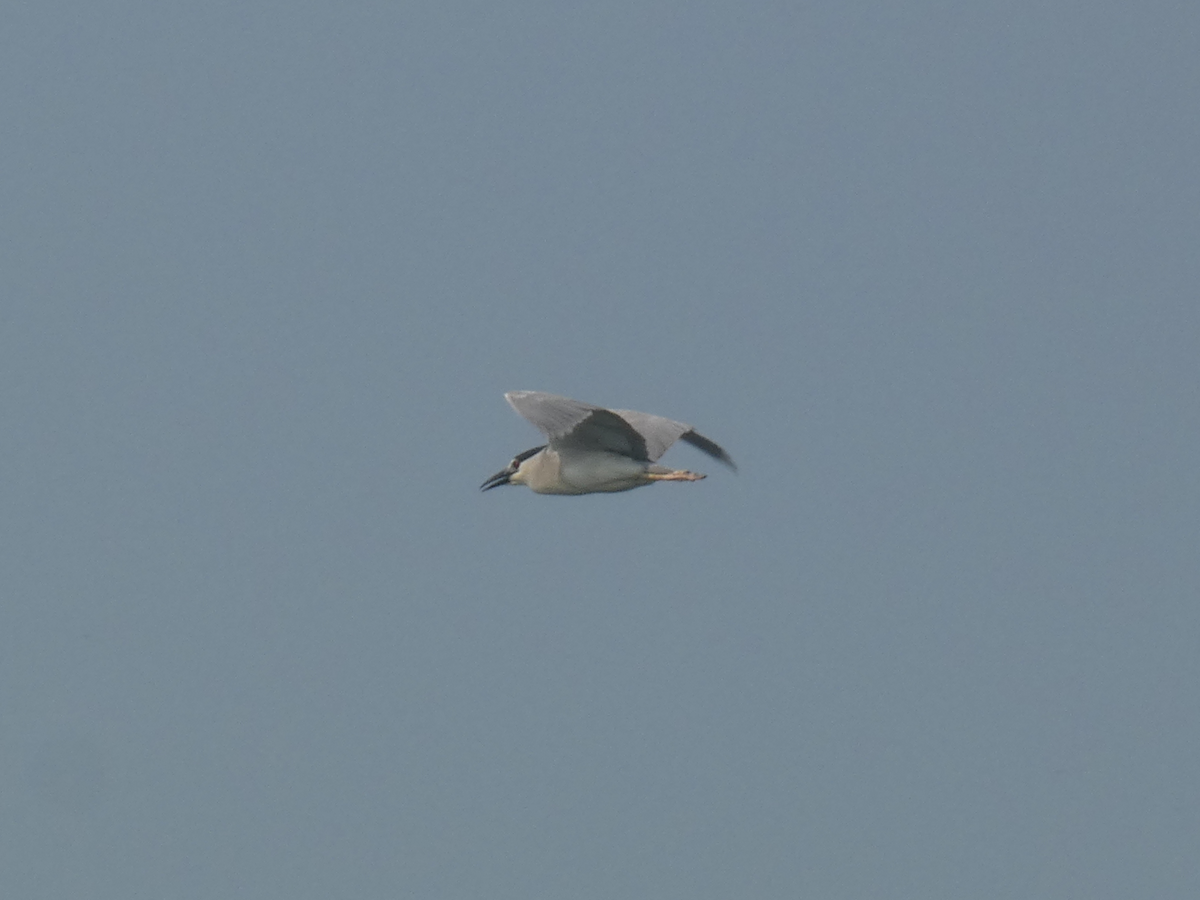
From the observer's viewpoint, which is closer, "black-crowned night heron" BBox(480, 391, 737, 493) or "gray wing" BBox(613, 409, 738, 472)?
"black-crowned night heron" BBox(480, 391, 737, 493)

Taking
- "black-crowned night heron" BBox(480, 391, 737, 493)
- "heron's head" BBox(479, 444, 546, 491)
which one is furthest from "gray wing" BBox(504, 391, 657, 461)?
"heron's head" BBox(479, 444, 546, 491)

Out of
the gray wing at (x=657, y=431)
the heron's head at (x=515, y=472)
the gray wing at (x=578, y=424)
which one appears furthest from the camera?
the heron's head at (x=515, y=472)

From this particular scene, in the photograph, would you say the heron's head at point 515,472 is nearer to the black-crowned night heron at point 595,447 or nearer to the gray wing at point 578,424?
the black-crowned night heron at point 595,447

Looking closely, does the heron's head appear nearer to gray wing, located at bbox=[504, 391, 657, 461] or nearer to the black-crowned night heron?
the black-crowned night heron

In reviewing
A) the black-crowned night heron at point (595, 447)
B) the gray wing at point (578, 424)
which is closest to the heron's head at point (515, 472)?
the black-crowned night heron at point (595, 447)

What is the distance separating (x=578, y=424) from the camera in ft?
77.6

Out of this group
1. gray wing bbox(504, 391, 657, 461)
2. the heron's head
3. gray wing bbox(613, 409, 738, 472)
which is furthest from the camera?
the heron's head

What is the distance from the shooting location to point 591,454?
26.9 meters

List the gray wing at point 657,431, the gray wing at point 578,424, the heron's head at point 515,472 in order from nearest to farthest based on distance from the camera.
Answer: the gray wing at point 578,424, the gray wing at point 657,431, the heron's head at point 515,472

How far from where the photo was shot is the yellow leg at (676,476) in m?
26.6

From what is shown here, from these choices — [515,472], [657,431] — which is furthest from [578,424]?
[515,472]

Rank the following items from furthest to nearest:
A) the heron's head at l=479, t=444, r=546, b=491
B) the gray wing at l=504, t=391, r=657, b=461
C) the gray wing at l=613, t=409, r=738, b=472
→ the heron's head at l=479, t=444, r=546, b=491
the gray wing at l=613, t=409, r=738, b=472
the gray wing at l=504, t=391, r=657, b=461

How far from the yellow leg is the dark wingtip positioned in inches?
47.9

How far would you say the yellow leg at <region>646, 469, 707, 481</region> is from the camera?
26.6 metres
